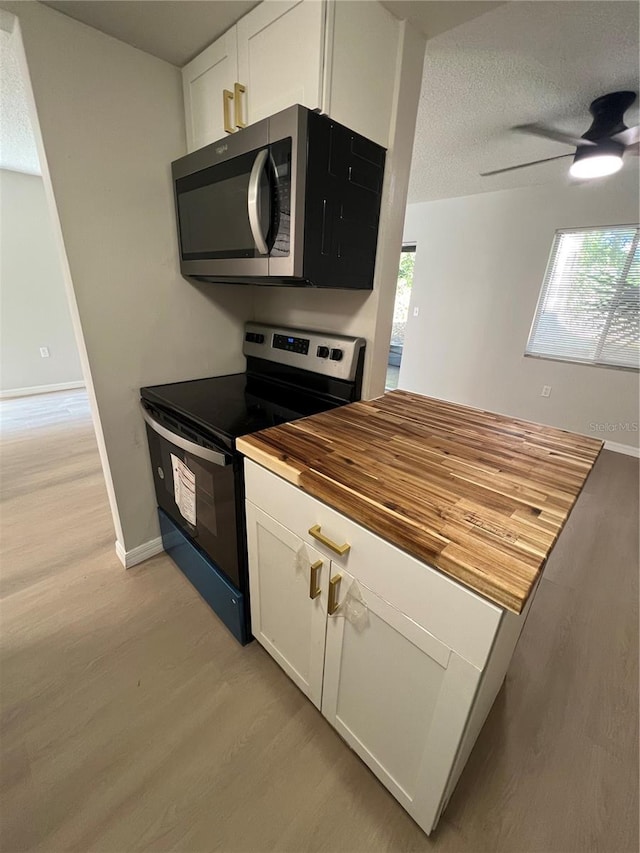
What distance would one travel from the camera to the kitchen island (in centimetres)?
63

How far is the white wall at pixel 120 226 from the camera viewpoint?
3.66 ft

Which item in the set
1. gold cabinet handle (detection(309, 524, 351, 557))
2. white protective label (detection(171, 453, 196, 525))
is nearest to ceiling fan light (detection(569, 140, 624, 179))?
gold cabinet handle (detection(309, 524, 351, 557))

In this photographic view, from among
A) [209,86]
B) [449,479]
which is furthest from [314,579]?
[209,86]

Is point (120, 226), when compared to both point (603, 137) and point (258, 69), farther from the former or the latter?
point (603, 137)

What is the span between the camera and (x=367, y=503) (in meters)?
0.73

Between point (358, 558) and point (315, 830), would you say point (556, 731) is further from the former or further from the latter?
point (358, 558)

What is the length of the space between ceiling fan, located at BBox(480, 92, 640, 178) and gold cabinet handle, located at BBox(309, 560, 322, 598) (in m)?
2.44

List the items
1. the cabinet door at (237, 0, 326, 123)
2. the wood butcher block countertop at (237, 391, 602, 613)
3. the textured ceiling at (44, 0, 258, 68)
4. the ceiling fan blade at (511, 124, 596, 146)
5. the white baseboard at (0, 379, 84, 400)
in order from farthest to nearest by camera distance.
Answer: the white baseboard at (0, 379, 84, 400) < the ceiling fan blade at (511, 124, 596, 146) < the textured ceiling at (44, 0, 258, 68) < the cabinet door at (237, 0, 326, 123) < the wood butcher block countertop at (237, 391, 602, 613)

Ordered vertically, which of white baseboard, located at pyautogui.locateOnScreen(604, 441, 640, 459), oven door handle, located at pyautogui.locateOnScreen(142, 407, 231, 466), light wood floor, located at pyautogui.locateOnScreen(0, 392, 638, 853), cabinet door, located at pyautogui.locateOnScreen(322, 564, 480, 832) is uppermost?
oven door handle, located at pyautogui.locateOnScreen(142, 407, 231, 466)

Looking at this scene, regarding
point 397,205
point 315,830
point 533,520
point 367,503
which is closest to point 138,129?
point 397,205

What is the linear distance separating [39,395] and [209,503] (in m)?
→ 4.09

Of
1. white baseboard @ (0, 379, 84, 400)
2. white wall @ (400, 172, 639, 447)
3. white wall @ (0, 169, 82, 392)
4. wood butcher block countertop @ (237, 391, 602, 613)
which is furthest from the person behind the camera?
white baseboard @ (0, 379, 84, 400)

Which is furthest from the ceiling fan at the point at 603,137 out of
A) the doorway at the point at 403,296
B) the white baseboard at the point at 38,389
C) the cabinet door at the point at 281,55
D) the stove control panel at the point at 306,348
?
the white baseboard at the point at 38,389

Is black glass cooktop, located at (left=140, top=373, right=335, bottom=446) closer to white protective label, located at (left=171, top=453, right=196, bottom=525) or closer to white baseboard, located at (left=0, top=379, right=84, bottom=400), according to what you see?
white protective label, located at (left=171, top=453, right=196, bottom=525)
